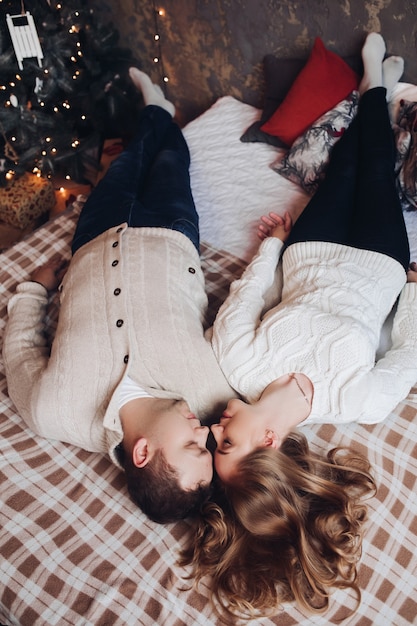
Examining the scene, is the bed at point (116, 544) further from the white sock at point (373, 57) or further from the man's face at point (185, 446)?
the white sock at point (373, 57)

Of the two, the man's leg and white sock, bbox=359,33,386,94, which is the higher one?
white sock, bbox=359,33,386,94

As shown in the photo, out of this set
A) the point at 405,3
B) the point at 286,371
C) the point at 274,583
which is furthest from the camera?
the point at 405,3

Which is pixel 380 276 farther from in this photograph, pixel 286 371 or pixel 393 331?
pixel 286 371

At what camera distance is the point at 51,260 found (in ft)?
7.22

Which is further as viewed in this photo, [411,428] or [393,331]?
[393,331]

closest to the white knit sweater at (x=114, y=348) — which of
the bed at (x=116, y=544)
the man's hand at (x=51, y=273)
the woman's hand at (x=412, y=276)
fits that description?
the bed at (x=116, y=544)

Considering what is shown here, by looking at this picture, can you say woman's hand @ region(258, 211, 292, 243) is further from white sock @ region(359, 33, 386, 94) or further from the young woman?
white sock @ region(359, 33, 386, 94)

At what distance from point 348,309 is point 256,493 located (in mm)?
627

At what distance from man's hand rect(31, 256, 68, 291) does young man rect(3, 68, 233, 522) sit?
46mm

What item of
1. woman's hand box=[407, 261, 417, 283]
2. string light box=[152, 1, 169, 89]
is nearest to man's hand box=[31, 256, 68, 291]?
woman's hand box=[407, 261, 417, 283]

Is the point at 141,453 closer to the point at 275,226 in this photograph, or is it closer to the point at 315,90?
the point at 275,226

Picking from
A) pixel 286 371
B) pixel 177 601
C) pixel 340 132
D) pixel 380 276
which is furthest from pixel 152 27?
A: pixel 177 601

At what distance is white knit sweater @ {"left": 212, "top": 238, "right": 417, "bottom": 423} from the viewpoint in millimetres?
1506

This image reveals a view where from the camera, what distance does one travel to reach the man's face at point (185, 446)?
1.40m
